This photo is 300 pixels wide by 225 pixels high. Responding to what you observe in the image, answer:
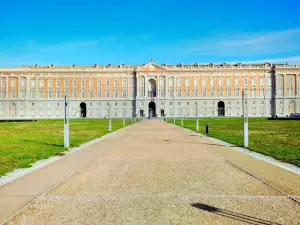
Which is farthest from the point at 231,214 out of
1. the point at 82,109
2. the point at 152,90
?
the point at 82,109

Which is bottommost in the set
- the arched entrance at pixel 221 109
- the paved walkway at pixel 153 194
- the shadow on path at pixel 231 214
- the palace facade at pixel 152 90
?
the paved walkway at pixel 153 194

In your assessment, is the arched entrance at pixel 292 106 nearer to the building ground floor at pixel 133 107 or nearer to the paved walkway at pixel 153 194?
the building ground floor at pixel 133 107

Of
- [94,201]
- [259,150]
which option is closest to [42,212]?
[94,201]

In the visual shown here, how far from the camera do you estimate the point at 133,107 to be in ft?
316

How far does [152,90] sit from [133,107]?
762cm

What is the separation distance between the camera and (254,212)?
5.44 meters

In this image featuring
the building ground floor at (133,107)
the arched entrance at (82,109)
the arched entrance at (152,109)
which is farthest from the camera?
the arched entrance at (82,109)

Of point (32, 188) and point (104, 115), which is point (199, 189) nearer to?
point (32, 188)

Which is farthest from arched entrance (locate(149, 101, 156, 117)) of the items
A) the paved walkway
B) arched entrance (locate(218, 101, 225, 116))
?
the paved walkway

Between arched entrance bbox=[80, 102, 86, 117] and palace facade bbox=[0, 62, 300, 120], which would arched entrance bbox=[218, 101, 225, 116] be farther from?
arched entrance bbox=[80, 102, 86, 117]

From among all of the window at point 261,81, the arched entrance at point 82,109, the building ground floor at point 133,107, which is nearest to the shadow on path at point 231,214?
the building ground floor at point 133,107

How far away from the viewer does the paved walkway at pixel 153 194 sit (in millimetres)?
5234

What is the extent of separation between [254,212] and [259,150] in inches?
366

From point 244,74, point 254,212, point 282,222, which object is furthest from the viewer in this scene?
point 244,74
